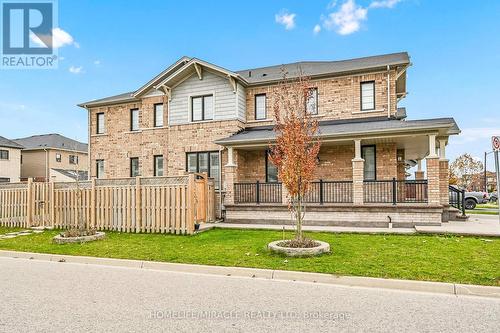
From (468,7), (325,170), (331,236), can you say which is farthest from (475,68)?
(331,236)

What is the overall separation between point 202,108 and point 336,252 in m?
11.6

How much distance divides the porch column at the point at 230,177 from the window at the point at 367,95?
652cm

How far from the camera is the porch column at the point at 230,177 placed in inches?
611

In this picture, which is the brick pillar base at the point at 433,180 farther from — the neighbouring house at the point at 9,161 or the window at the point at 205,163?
the neighbouring house at the point at 9,161

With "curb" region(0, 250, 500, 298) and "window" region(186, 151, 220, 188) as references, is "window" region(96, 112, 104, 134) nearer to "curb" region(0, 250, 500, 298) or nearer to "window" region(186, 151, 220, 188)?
"window" region(186, 151, 220, 188)

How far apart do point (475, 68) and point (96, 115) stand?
24.5 m

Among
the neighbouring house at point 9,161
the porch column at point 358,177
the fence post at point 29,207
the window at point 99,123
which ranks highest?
the window at point 99,123

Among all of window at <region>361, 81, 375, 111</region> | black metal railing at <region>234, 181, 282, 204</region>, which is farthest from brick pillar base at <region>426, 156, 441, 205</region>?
black metal railing at <region>234, 181, 282, 204</region>

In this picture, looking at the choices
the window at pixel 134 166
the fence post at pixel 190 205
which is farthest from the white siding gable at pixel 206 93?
the fence post at pixel 190 205

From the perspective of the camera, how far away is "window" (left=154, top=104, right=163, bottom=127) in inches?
762

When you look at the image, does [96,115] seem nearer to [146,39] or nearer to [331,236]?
[146,39]

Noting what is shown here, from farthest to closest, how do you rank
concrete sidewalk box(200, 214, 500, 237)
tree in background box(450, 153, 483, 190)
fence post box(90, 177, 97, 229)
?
tree in background box(450, 153, 483, 190)
fence post box(90, 177, 97, 229)
concrete sidewalk box(200, 214, 500, 237)

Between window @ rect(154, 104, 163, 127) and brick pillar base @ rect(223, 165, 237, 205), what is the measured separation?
233 inches

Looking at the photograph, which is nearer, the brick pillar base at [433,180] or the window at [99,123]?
the brick pillar base at [433,180]
